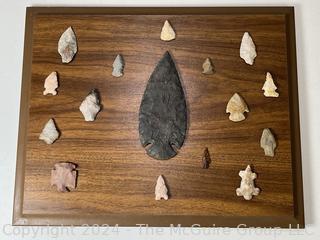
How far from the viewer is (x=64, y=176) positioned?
2.54ft

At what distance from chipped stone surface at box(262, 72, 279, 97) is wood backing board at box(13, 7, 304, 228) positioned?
1 centimetres

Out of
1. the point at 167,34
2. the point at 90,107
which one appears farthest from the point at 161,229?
the point at 167,34

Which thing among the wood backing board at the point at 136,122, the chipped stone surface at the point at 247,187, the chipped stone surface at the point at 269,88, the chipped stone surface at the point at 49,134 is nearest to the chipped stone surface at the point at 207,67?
the wood backing board at the point at 136,122

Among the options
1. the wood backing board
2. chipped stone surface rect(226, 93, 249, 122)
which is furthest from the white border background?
chipped stone surface rect(226, 93, 249, 122)

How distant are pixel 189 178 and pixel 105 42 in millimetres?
354

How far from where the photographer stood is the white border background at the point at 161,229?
0.78 meters

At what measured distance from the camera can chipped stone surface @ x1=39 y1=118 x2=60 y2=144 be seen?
791 mm

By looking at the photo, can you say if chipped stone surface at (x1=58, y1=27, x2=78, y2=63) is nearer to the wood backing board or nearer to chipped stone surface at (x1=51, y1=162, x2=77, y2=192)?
the wood backing board

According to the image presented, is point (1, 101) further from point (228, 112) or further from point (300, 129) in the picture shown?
point (300, 129)

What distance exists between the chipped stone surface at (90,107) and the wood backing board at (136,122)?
14 mm

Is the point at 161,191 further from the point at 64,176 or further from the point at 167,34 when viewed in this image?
the point at 167,34

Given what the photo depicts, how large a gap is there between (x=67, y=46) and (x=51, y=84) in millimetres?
93

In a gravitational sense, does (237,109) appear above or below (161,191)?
above

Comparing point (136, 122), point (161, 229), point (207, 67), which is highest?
point (207, 67)
